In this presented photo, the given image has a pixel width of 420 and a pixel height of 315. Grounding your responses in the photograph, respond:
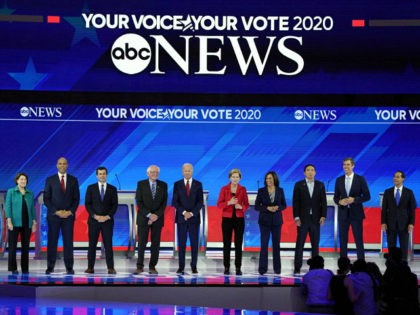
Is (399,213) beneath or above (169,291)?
above

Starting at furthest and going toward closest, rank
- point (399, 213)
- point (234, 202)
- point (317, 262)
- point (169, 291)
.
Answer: point (399, 213)
point (234, 202)
point (169, 291)
point (317, 262)

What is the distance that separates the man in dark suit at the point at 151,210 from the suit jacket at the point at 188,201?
185 millimetres

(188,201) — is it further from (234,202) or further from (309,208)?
(309,208)

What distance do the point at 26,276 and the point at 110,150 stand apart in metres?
3.24

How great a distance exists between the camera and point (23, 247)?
1423 cm

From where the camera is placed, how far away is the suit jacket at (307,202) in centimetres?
1421

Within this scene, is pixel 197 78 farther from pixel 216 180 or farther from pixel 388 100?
pixel 388 100

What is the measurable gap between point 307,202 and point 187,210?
5.48 feet

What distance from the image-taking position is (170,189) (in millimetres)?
16219

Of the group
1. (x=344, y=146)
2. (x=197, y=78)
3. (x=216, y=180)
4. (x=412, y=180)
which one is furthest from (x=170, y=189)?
(x=412, y=180)

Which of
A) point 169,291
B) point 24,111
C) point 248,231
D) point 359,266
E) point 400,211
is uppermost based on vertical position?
point 24,111

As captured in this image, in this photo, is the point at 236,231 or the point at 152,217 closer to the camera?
the point at 152,217

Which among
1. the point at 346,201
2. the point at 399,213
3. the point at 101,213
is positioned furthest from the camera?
the point at 399,213

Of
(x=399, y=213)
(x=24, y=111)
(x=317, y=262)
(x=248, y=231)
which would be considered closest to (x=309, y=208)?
(x=399, y=213)
